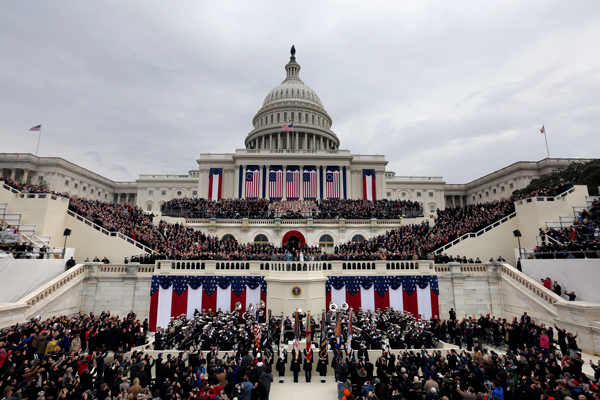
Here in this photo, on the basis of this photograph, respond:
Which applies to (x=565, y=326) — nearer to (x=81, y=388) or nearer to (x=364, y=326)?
(x=364, y=326)

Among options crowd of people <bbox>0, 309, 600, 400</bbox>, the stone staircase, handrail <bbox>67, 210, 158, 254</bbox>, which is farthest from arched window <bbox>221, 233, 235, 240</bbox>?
crowd of people <bbox>0, 309, 600, 400</bbox>

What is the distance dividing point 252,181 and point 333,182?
53.1 ft

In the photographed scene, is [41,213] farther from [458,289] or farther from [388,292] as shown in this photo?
[458,289]

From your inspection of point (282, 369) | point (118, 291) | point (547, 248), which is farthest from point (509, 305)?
point (118, 291)

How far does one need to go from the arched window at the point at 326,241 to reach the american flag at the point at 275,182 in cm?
2270

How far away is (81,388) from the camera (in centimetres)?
1088

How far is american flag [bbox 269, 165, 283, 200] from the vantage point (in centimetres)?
6033

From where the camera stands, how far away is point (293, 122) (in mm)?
83000

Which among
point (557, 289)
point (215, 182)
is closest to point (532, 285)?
point (557, 289)

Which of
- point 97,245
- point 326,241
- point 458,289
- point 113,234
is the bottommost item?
point 458,289

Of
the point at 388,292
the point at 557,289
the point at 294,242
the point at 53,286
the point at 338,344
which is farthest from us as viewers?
the point at 294,242

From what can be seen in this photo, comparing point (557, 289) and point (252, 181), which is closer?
point (557, 289)

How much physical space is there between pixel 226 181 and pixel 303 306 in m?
48.4

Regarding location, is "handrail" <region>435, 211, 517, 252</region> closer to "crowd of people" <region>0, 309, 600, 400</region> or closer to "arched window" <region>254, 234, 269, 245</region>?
"crowd of people" <region>0, 309, 600, 400</region>
